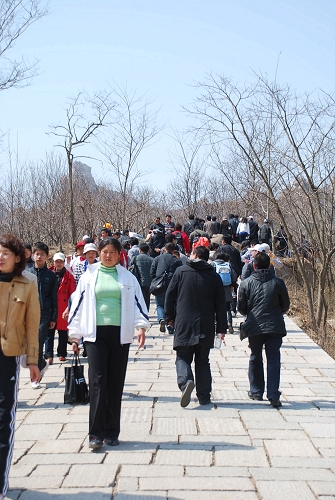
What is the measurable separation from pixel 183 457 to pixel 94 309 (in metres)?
1.38

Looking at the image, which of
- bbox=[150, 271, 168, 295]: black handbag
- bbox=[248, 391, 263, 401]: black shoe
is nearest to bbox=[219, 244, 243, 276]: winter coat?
bbox=[150, 271, 168, 295]: black handbag

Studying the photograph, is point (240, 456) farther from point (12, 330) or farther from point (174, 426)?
point (12, 330)

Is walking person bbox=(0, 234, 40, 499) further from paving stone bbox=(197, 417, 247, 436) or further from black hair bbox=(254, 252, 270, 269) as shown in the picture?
black hair bbox=(254, 252, 270, 269)

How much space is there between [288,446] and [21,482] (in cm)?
223

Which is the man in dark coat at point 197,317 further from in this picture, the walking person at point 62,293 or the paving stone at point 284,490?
the walking person at point 62,293

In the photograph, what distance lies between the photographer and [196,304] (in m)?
6.89

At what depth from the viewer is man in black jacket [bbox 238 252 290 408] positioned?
6918 millimetres

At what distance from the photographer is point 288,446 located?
17.9ft

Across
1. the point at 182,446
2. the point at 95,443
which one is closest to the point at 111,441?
the point at 95,443

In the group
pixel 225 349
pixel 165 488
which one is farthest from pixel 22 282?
pixel 225 349

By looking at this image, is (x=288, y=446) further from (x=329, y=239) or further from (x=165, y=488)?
(x=329, y=239)

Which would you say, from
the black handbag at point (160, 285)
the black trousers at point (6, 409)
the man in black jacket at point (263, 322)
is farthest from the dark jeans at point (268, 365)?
the black handbag at point (160, 285)

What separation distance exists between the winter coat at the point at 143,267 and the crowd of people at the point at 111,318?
1789 mm

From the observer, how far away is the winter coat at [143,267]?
41.3ft
